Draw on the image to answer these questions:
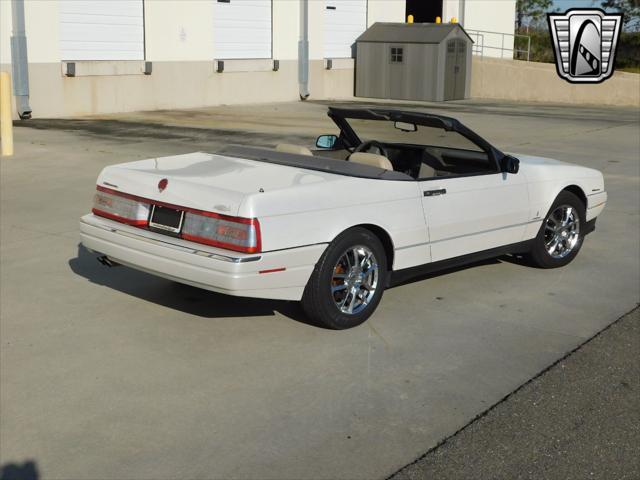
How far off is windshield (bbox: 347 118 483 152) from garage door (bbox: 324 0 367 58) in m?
21.9

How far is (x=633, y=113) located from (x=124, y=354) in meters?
23.0

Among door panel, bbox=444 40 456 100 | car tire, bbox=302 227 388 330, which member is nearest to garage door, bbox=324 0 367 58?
door panel, bbox=444 40 456 100

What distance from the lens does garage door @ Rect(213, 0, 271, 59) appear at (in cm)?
2464

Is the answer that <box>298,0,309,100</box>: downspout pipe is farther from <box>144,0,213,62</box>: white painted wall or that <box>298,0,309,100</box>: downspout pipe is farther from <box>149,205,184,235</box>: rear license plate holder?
<box>149,205,184,235</box>: rear license plate holder

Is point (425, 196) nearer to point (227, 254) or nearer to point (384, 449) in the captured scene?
point (227, 254)

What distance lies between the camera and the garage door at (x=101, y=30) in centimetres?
2048

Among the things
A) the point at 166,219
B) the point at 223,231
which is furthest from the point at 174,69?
the point at 223,231

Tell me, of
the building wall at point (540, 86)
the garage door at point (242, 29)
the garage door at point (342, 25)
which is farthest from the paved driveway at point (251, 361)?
the building wall at point (540, 86)

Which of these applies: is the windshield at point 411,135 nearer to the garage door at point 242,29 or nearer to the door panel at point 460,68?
the garage door at point 242,29

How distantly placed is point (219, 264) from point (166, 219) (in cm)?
59

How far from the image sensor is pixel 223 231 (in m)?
5.51

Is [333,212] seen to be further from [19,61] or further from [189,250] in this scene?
[19,61]

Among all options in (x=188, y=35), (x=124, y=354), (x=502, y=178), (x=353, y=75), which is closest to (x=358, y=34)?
(x=353, y=75)

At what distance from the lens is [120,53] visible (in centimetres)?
2188
